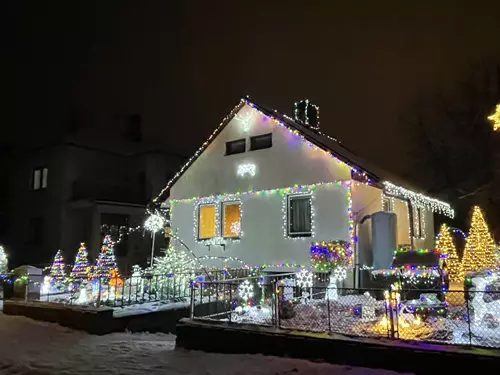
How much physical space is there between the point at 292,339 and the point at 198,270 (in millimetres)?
8805

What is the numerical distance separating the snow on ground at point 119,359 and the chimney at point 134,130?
2089cm

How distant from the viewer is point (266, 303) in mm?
10516

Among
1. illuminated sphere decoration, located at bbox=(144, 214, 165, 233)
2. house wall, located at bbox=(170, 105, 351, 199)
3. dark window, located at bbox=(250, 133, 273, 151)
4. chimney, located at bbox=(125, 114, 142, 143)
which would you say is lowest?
illuminated sphere decoration, located at bbox=(144, 214, 165, 233)

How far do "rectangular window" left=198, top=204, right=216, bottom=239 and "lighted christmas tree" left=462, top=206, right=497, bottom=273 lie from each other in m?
9.25

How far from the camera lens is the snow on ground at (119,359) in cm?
679

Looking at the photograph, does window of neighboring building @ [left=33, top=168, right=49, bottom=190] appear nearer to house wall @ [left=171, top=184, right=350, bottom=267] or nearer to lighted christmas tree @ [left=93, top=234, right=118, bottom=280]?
house wall @ [left=171, top=184, right=350, bottom=267]

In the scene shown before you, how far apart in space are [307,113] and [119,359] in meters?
14.7

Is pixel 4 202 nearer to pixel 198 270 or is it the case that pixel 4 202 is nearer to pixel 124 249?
pixel 124 249

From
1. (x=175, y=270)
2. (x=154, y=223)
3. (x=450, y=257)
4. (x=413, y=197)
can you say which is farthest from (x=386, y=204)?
(x=154, y=223)

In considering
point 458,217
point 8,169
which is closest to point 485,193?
point 458,217

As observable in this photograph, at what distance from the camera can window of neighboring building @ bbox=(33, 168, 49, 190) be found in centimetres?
2588

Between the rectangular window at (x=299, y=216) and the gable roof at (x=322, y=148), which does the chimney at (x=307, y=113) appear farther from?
the rectangular window at (x=299, y=216)

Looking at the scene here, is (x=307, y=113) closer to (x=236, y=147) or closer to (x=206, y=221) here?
(x=236, y=147)

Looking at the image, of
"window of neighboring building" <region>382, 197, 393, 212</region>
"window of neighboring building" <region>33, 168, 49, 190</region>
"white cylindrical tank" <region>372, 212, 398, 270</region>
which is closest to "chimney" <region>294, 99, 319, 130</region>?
"window of neighboring building" <region>382, 197, 393, 212</region>
